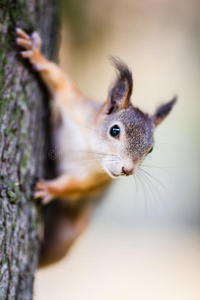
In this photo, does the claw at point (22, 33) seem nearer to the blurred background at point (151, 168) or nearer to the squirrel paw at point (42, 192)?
the squirrel paw at point (42, 192)

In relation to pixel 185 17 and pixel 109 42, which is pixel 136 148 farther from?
pixel 185 17

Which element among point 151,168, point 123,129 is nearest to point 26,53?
point 123,129

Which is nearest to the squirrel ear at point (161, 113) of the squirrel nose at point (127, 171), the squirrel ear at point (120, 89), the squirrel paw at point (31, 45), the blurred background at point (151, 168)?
the squirrel ear at point (120, 89)

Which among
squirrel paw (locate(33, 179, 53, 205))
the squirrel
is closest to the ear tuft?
the squirrel

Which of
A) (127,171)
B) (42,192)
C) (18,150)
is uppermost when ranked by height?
(127,171)

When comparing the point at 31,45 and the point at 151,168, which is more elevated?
the point at 31,45

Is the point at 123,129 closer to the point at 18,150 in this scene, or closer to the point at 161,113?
the point at 161,113
